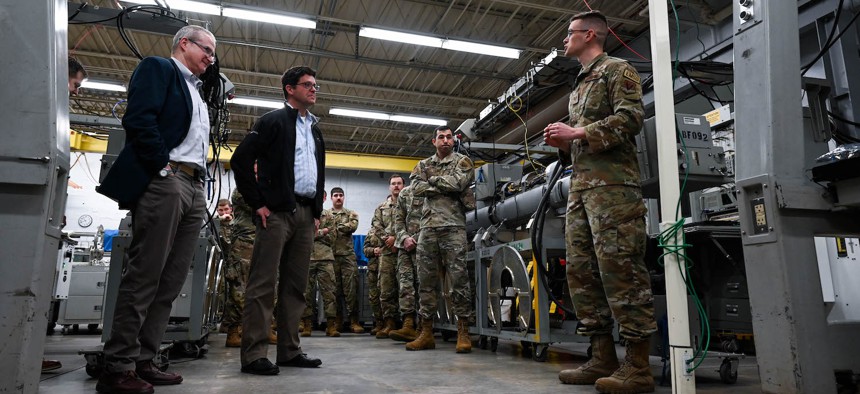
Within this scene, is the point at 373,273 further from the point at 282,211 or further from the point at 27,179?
the point at 27,179

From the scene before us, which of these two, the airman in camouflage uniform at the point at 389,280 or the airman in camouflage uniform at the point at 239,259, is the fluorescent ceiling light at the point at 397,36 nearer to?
the airman in camouflage uniform at the point at 389,280


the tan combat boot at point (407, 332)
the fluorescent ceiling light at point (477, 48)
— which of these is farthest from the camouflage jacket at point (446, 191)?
the fluorescent ceiling light at point (477, 48)

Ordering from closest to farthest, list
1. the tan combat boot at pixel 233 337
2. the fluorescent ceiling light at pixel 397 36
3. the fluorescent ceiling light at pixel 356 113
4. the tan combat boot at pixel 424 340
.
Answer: the tan combat boot at pixel 424 340
the tan combat boot at pixel 233 337
the fluorescent ceiling light at pixel 397 36
the fluorescent ceiling light at pixel 356 113

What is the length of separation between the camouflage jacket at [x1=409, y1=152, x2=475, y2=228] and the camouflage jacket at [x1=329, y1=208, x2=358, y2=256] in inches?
97.1

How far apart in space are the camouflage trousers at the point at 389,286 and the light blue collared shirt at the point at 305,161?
3091 mm

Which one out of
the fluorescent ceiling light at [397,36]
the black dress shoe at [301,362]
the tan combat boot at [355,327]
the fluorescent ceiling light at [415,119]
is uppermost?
the fluorescent ceiling light at [415,119]

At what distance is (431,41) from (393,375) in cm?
609

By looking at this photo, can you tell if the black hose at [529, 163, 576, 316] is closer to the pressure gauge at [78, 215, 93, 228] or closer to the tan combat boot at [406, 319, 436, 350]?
the tan combat boot at [406, 319, 436, 350]

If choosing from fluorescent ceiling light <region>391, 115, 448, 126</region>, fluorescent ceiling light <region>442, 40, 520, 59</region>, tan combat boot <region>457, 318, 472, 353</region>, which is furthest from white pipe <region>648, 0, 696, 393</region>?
fluorescent ceiling light <region>391, 115, 448, 126</region>

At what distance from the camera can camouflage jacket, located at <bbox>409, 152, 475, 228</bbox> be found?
396 cm

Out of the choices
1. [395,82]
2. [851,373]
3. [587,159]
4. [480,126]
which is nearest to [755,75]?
[587,159]

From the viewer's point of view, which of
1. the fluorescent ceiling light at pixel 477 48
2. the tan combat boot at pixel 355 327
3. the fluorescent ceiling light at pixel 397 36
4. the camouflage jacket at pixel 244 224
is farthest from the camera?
the fluorescent ceiling light at pixel 477 48

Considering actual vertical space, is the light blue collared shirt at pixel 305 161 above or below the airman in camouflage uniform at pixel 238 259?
above

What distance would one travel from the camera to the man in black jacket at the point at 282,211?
264 cm
